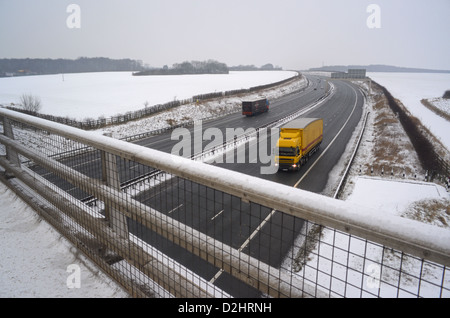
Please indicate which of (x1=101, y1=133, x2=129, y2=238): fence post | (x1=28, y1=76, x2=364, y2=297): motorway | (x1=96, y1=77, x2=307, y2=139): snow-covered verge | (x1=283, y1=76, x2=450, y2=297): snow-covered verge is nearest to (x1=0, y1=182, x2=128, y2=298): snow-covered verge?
(x1=101, y1=133, x2=129, y2=238): fence post

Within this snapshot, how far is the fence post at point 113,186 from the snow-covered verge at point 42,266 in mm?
525

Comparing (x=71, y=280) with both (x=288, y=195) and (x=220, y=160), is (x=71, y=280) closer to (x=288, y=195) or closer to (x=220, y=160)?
(x=288, y=195)

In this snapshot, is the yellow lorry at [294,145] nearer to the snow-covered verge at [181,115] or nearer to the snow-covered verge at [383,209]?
the snow-covered verge at [383,209]

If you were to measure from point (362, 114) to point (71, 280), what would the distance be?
52.9 metres

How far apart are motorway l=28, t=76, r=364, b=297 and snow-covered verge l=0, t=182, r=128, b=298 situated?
3.28ft

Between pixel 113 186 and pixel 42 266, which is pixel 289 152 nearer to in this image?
pixel 113 186

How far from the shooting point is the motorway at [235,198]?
4.93 metres

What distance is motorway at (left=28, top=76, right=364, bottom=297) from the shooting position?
16.2 feet

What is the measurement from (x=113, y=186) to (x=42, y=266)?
1332 millimetres

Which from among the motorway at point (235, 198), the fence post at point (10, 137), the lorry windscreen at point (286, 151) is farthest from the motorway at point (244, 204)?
the fence post at point (10, 137)

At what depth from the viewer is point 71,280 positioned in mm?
3361

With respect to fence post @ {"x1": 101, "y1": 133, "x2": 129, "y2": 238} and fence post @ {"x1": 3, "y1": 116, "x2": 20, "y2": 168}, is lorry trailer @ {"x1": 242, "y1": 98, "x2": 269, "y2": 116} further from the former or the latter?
fence post @ {"x1": 101, "y1": 133, "x2": 129, "y2": 238}

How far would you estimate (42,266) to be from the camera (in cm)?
361

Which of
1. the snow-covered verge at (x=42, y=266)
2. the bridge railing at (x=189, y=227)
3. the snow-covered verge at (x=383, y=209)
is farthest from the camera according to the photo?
the snow-covered verge at (x=383, y=209)
